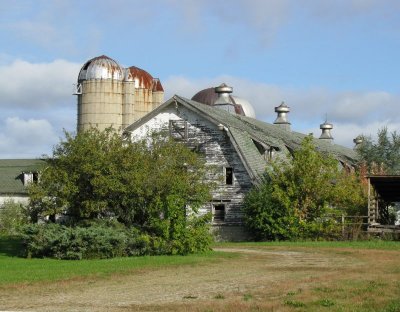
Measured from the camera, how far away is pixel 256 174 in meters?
46.8

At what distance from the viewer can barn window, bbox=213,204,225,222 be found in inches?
1902

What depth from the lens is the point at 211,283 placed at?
848 inches

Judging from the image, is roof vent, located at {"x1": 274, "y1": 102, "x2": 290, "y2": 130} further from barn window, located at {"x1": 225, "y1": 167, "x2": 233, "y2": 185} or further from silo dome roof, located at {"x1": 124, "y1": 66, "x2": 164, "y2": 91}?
barn window, located at {"x1": 225, "y1": 167, "x2": 233, "y2": 185}

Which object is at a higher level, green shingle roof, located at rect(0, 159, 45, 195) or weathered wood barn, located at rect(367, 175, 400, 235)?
green shingle roof, located at rect(0, 159, 45, 195)

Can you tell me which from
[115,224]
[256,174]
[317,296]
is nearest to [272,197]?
[256,174]

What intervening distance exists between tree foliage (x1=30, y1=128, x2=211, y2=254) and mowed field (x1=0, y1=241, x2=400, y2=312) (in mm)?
3860

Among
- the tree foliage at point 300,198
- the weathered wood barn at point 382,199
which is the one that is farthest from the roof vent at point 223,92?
the tree foliage at point 300,198

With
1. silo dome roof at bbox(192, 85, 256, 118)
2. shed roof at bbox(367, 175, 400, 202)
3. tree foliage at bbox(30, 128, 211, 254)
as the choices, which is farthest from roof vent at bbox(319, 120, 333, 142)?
tree foliage at bbox(30, 128, 211, 254)

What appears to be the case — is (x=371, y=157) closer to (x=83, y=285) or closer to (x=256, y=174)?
(x=256, y=174)

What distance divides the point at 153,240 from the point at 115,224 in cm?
265

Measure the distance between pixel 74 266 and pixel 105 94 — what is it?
137 ft

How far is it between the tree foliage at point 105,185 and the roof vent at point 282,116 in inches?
1528

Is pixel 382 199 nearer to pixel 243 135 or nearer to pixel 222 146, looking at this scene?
pixel 243 135

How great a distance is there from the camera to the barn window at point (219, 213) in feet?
159
